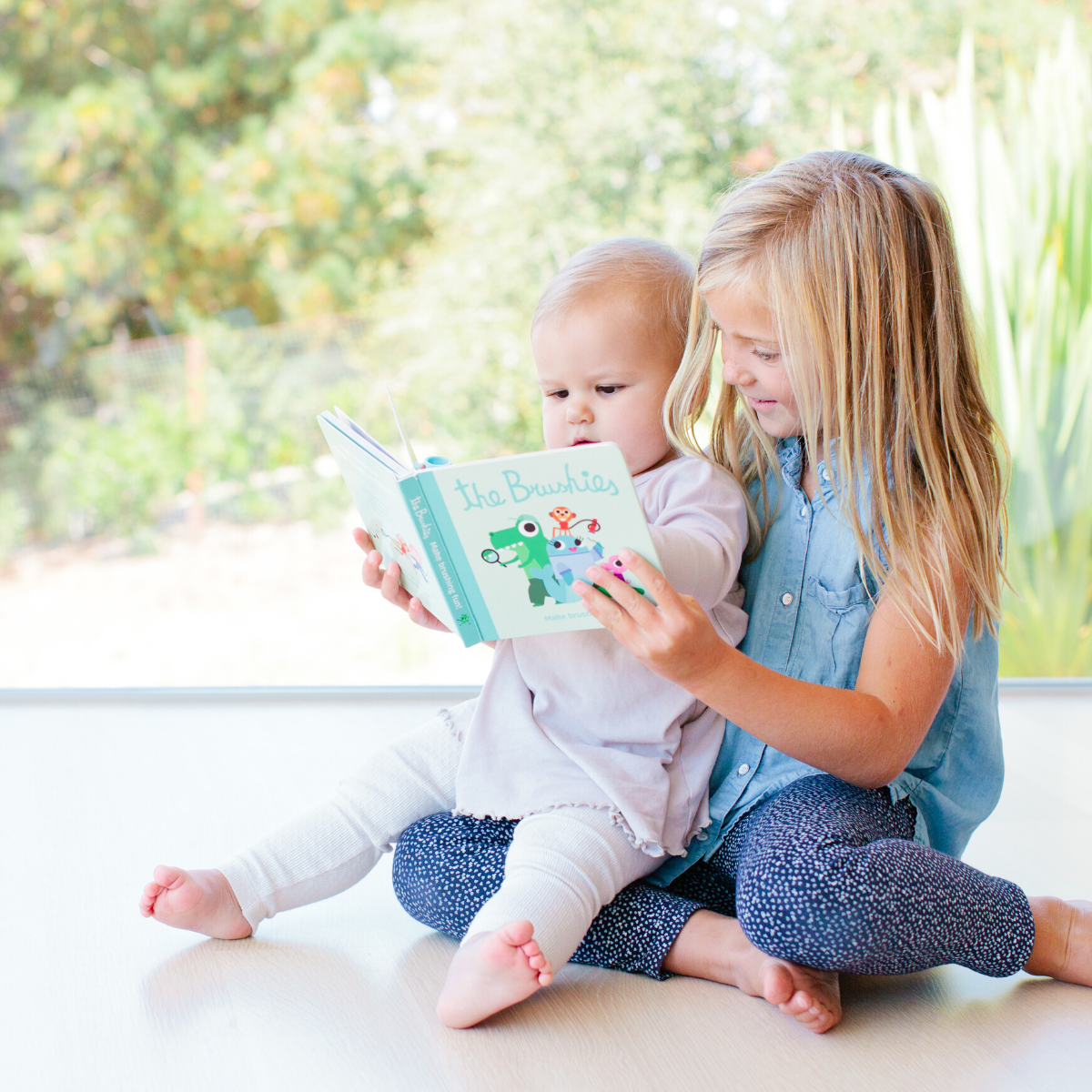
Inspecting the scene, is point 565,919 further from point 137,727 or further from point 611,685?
point 137,727

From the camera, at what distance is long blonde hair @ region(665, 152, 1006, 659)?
1032mm

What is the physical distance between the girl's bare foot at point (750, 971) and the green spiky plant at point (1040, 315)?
166 centimetres

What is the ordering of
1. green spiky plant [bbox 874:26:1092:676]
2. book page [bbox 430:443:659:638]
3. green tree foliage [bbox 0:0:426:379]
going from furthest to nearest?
green tree foliage [bbox 0:0:426:379] → green spiky plant [bbox 874:26:1092:676] → book page [bbox 430:443:659:638]

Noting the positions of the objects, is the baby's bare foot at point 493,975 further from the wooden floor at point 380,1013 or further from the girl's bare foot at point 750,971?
the girl's bare foot at point 750,971

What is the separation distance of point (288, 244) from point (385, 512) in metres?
2.87

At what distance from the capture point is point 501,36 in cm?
336

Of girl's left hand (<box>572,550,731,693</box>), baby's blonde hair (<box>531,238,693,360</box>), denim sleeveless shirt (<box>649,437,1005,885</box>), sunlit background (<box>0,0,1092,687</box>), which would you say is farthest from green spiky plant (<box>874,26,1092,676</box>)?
girl's left hand (<box>572,550,731,693</box>)

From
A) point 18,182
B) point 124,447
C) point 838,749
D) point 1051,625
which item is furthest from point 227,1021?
point 18,182

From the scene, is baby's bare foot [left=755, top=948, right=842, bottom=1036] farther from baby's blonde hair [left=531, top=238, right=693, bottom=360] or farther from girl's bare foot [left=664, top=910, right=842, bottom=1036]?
baby's blonde hair [left=531, top=238, right=693, bottom=360]

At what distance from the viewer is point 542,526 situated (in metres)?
0.94

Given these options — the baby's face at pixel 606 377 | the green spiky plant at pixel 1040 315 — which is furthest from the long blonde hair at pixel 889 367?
the green spiky plant at pixel 1040 315

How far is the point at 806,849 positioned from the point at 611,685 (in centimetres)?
26

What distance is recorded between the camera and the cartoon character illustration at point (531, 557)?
0.95m

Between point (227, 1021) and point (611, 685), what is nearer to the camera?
point (227, 1021)
